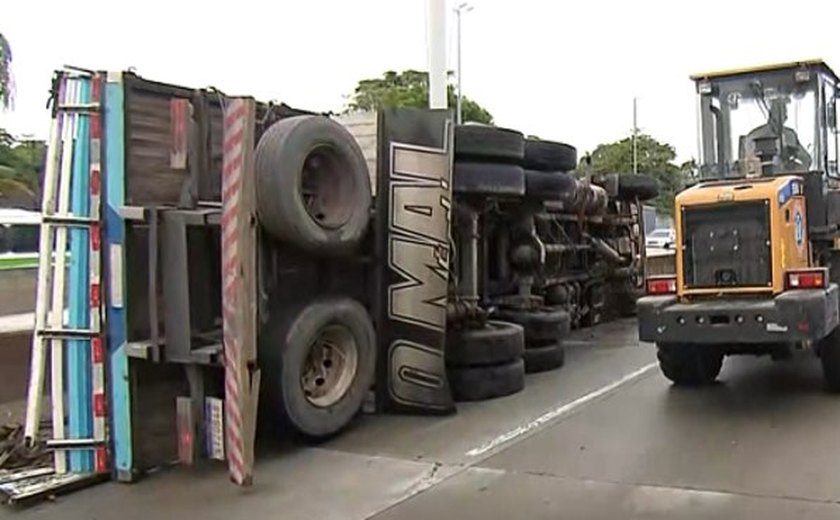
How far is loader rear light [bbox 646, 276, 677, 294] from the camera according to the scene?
7551 millimetres

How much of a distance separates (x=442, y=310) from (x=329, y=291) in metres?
1.04

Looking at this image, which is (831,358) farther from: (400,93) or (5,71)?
(400,93)

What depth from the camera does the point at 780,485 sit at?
5.25 m

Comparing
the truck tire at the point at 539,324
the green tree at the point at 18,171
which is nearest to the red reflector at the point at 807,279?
the truck tire at the point at 539,324

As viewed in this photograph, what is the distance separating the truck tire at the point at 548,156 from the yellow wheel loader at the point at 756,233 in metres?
1.47

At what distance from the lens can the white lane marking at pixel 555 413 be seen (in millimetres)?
6387

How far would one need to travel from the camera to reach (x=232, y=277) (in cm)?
563

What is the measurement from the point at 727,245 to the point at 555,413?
6.48ft

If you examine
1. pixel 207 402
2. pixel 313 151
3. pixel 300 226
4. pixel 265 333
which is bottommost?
pixel 207 402

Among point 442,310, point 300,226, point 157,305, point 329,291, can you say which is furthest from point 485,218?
point 157,305

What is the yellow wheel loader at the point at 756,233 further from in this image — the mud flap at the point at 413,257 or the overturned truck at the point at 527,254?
the mud flap at the point at 413,257

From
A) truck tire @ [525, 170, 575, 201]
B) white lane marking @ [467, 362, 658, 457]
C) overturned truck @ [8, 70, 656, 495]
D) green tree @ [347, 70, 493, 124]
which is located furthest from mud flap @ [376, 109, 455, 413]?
green tree @ [347, 70, 493, 124]

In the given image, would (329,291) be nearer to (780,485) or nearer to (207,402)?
(207,402)

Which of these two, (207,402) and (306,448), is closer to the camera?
(207,402)
